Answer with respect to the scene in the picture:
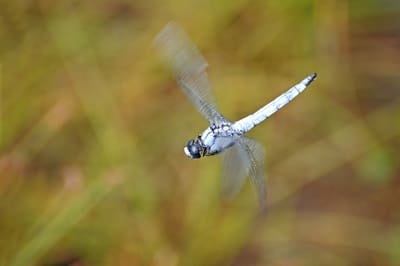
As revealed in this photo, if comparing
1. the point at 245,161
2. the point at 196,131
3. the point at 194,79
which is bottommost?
the point at 245,161

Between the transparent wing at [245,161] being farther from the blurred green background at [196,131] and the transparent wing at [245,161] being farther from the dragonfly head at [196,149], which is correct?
the blurred green background at [196,131]

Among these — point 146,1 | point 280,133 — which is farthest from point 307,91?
point 146,1

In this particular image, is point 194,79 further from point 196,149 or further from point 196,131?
point 196,131

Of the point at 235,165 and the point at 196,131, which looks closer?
the point at 235,165

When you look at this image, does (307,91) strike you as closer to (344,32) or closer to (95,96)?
(344,32)

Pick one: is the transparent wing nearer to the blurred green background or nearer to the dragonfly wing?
the dragonfly wing

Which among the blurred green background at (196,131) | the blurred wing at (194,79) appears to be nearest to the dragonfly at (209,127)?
the blurred wing at (194,79)

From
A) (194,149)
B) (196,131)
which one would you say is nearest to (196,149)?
(194,149)

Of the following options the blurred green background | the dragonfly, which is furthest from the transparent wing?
the blurred green background
